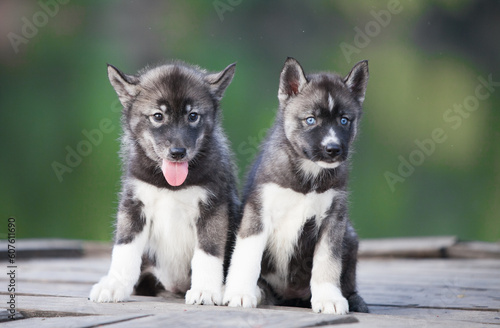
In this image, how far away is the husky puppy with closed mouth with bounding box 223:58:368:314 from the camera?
11.0 feet

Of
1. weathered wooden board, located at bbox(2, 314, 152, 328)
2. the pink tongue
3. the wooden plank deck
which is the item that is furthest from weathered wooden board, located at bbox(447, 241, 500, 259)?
weathered wooden board, located at bbox(2, 314, 152, 328)

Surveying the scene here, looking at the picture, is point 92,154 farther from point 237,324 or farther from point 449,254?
point 237,324

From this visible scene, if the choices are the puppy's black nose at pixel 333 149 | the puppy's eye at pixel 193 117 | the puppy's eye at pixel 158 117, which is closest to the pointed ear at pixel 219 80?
the puppy's eye at pixel 193 117

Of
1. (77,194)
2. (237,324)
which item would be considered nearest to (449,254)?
(77,194)

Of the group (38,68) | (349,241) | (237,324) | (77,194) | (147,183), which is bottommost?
(237,324)

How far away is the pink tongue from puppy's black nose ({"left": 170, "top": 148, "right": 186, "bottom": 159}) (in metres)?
0.08

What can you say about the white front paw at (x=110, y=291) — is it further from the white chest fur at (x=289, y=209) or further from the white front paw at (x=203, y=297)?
the white chest fur at (x=289, y=209)

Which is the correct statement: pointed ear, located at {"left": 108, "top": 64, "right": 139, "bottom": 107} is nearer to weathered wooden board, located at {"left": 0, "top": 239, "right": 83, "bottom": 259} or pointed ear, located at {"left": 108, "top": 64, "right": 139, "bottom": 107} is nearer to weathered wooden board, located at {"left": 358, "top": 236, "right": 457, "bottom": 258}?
weathered wooden board, located at {"left": 0, "top": 239, "right": 83, "bottom": 259}

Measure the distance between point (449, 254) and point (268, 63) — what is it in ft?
8.81

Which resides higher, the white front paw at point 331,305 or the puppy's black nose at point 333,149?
the puppy's black nose at point 333,149

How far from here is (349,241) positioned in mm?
3682

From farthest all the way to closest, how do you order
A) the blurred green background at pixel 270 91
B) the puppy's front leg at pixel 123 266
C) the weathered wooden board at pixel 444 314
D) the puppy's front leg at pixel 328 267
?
the blurred green background at pixel 270 91 < the puppy's front leg at pixel 123 266 < the puppy's front leg at pixel 328 267 < the weathered wooden board at pixel 444 314

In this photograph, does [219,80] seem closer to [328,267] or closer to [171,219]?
[171,219]

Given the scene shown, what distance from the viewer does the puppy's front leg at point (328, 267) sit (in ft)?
10.6
